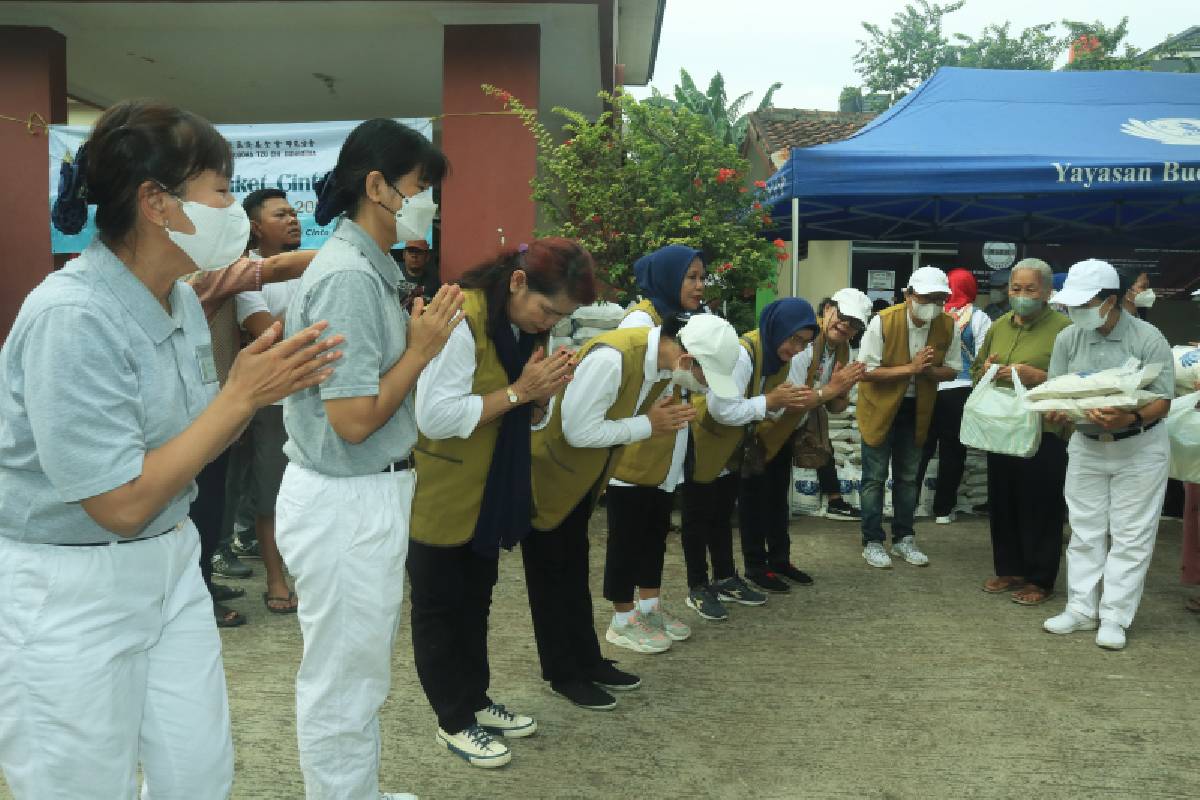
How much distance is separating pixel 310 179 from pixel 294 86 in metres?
2.69

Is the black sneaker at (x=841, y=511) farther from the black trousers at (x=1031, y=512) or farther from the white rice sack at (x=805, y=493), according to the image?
the black trousers at (x=1031, y=512)

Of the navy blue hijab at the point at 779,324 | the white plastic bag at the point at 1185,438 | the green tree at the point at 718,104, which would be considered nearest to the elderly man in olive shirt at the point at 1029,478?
the white plastic bag at the point at 1185,438

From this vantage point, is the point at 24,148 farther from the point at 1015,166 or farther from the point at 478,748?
the point at 1015,166

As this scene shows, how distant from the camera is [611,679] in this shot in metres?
4.03

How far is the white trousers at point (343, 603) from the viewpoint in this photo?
2.32 meters

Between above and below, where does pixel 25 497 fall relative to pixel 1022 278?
below

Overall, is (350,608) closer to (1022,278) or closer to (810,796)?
(810,796)

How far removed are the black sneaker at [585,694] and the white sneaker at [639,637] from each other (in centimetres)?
59

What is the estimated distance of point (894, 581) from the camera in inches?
230

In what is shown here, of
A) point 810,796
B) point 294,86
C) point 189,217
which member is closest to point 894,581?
point 810,796

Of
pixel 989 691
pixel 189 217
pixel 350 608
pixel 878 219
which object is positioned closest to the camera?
pixel 189 217

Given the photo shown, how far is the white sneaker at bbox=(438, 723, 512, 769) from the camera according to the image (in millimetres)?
3283

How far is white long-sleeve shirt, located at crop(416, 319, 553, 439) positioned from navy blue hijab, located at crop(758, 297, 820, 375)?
246 cm

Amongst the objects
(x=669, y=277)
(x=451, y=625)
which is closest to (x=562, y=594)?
(x=451, y=625)
